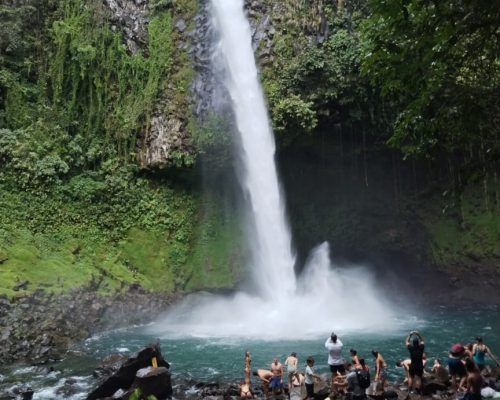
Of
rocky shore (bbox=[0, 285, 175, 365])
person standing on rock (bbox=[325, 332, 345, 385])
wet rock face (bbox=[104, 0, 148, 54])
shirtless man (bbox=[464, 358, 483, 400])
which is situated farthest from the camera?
wet rock face (bbox=[104, 0, 148, 54])

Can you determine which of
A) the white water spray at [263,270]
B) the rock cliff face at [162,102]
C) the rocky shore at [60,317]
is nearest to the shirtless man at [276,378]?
the rocky shore at [60,317]

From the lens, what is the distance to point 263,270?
2461cm

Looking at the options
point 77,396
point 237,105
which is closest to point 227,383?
point 77,396

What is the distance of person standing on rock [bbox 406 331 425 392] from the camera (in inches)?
427

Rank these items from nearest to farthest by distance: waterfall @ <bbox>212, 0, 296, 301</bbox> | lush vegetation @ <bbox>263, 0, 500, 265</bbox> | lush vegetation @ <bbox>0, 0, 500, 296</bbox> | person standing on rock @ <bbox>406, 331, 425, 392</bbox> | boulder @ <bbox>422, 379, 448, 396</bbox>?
person standing on rock @ <bbox>406, 331, 425, 392</bbox> → boulder @ <bbox>422, 379, 448, 396</bbox> → lush vegetation @ <bbox>0, 0, 500, 296</bbox> → lush vegetation @ <bbox>263, 0, 500, 265</bbox> → waterfall @ <bbox>212, 0, 296, 301</bbox>

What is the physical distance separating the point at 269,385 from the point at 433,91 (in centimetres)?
804

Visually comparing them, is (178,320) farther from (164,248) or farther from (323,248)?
(323,248)

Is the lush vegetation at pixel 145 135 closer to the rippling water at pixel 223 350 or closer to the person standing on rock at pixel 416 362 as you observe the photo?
the rippling water at pixel 223 350

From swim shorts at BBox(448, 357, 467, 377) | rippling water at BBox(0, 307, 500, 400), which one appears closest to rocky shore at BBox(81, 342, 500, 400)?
rippling water at BBox(0, 307, 500, 400)

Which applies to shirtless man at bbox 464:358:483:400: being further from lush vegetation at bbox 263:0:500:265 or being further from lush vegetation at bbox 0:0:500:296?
lush vegetation at bbox 0:0:500:296

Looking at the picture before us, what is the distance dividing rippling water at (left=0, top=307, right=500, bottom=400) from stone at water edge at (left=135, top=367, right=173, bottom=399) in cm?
154

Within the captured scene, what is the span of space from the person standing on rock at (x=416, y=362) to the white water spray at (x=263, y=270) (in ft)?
28.7

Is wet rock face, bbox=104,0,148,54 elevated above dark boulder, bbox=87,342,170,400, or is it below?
above

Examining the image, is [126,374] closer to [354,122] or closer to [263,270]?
[263,270]
